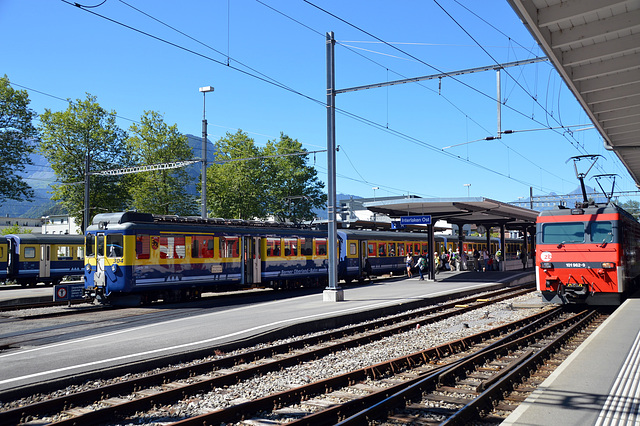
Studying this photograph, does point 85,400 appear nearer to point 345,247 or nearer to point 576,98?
point 576,98

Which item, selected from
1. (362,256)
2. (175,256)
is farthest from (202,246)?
(362,256)

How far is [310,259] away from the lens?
26766 mm

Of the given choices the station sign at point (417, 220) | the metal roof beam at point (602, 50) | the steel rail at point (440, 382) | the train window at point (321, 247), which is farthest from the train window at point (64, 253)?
the metal roof beam at point (602, 50)

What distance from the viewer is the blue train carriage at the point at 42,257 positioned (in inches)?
1128

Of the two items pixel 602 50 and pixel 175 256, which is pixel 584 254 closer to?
pixel 602 50

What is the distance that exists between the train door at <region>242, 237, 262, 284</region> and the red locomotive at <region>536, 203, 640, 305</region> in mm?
11831

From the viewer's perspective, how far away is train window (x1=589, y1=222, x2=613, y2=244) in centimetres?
1516

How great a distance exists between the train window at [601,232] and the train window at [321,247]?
1442 cm

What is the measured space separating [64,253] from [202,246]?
14130mm

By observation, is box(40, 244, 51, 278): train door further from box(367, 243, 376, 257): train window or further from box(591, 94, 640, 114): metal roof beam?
box(591, 94, 640, 114): metal roof beam

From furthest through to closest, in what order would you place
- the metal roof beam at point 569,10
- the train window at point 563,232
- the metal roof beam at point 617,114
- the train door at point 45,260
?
the train door at point 45,260 < the train window at point 563,232 < the metal roof beam at point 617,114 < the metal roof beam at point 569,10

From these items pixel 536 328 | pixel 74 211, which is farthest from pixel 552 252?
pixel 74 211

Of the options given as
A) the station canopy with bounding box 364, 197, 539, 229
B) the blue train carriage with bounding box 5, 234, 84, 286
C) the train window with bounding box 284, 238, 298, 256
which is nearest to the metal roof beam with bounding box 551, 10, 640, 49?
the station canopy with bounding box 364, 197, 539, 229

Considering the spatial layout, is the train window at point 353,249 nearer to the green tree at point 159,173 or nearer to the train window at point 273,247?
the train window at point 273,247
